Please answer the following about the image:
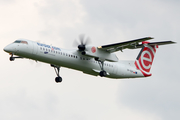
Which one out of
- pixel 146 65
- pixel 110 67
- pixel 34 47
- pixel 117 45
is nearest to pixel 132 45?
pixel 117 45

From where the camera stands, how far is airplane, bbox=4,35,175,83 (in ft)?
86.7

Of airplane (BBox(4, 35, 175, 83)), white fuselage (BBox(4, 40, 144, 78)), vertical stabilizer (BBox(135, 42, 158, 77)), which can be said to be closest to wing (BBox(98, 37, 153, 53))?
airplane (BBox(4, 35, 175, 83))

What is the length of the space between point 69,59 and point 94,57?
224 centimetres

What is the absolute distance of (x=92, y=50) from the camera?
29.0 metres

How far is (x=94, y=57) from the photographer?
29078 millimetres

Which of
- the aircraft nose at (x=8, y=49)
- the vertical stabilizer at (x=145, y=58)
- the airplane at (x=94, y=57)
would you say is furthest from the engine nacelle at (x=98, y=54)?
the aircraft nose at (x=8, y=49)

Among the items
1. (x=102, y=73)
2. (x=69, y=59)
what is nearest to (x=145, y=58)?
(x=102, y=73)

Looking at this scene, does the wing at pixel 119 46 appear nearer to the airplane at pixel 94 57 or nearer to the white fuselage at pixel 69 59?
the airplane at pixel 94 57

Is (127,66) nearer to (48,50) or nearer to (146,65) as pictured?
(146,65)

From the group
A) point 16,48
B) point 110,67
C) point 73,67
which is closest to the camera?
point 16,48

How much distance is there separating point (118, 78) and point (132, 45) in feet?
13.2

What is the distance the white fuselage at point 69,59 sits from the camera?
2622 cm

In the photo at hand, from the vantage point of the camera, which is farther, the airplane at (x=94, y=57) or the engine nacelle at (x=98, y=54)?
the engine nacelle at (x=98, y=54)

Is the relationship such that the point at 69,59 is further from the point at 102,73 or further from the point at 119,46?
the point at 119,46
